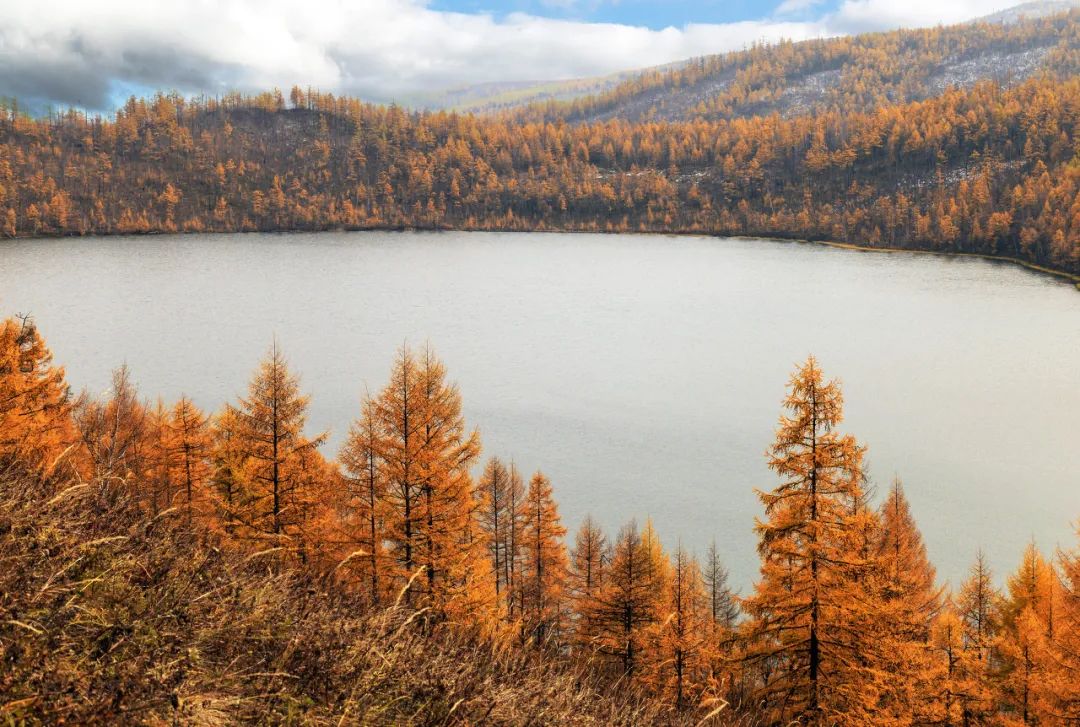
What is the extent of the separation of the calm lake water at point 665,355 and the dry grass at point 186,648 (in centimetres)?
2360

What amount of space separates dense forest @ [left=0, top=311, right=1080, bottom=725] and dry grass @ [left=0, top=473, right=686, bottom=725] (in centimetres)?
2

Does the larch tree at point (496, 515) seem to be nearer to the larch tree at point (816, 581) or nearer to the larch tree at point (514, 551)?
the larch tree at point (514, 551)

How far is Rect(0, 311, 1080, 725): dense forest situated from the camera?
3605 millimetres

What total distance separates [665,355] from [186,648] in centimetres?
5485

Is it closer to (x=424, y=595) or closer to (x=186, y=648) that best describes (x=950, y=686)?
(x=424, y=595)

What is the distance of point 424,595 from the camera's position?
1173cm

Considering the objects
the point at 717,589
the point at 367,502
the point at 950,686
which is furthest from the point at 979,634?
the point at 367,502

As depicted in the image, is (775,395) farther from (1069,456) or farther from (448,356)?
(448,356)

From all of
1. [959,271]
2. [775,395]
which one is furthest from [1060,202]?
[775,395]

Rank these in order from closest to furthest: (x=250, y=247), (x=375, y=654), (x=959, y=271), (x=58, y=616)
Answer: (x=58, y=616), (x=375, y=654), (x=959, y=271), (x=250, y=247)

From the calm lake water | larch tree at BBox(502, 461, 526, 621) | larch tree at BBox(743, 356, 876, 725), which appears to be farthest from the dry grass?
the calm lake water

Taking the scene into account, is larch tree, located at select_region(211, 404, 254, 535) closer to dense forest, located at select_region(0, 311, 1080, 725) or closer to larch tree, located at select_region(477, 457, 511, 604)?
dense forest, located at select_region(0, 311, 1080, 725)

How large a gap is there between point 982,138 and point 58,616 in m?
171

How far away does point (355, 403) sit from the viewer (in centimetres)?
4175
